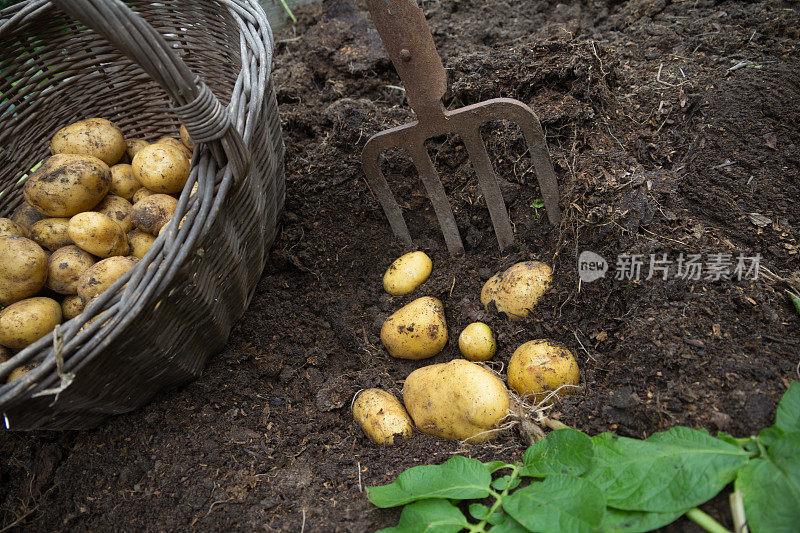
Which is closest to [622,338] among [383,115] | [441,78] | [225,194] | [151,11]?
[441,78]

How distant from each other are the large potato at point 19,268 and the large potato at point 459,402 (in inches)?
54.7

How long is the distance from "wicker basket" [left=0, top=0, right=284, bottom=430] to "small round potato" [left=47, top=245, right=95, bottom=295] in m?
0.38

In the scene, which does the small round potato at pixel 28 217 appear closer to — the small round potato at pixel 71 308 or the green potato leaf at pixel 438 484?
the small round potato at pixel 71 308

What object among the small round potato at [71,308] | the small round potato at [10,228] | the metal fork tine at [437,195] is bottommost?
the metal fork tine at [437,195]

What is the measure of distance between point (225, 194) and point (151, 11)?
1.26 m

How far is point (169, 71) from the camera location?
1331 millimetres

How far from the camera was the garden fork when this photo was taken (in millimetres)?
1841

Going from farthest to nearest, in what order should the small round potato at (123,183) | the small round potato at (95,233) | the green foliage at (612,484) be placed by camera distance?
the small round potato at (123,183) < the small round potato at (95,233) < the green foliage at (612,484)

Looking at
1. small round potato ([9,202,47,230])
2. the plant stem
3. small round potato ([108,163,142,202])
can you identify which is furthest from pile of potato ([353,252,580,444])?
small round potato ([9,202,47,230])

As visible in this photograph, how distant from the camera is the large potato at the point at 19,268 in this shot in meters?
1.72

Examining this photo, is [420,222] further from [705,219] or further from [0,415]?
[0,415]

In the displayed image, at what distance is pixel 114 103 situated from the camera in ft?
7.74

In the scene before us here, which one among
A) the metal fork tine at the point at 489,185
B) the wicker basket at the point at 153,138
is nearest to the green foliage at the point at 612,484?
the wicker basket at the point at 153,138

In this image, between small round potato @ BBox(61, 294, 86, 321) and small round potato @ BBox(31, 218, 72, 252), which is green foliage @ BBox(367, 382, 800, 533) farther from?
small round potato @ BBox(31, 218, 72, 252)
